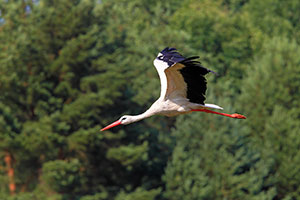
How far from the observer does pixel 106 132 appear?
2517 centimetres

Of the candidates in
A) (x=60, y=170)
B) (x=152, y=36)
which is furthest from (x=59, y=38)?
(x=152, y=36)

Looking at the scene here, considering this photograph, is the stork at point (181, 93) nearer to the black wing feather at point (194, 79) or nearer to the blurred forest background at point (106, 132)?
the black wing feather at point (194, 79)

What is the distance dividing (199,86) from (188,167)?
1500cm

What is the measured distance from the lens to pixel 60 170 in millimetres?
23297

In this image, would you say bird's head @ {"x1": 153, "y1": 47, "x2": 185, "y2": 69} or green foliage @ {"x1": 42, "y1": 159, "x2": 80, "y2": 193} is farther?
green foliage @ {"x1": 42, "y1": 159, "x2": 80, "y2": 193}

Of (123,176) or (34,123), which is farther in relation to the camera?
(123,176)

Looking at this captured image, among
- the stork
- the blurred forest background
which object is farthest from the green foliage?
the stork

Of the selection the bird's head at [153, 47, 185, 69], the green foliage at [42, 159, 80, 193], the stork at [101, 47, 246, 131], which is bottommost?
the green foliage at [42, 159, 80, 193]

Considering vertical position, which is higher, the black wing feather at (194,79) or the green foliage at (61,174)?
the black wing feather at (194,79)

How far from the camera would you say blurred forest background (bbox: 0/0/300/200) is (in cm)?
2420

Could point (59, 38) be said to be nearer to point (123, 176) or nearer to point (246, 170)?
point (123, 176)

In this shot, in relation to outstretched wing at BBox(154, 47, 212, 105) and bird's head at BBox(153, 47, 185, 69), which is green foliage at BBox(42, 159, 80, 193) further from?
outstretched wing at BBox(154, 47, 212, 105)

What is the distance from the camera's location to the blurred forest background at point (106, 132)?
79.4 feet

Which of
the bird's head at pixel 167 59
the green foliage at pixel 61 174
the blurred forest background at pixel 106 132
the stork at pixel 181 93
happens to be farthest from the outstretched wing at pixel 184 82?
the blurred forest background at pixel 106 132
